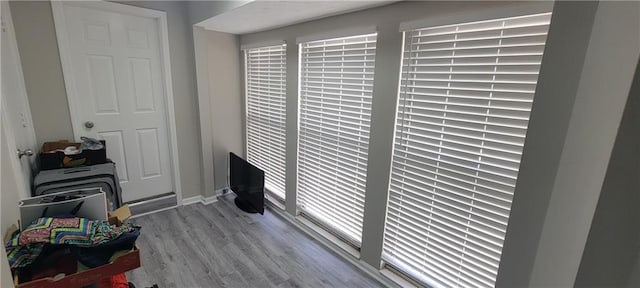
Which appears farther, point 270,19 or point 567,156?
point 270,19

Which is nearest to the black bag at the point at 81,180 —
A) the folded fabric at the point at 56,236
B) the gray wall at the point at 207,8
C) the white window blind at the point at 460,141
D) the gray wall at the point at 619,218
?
the folded fabric at the point at 56,236

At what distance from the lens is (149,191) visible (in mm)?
3068

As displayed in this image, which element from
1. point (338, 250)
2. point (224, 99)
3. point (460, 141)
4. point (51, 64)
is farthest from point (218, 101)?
point (460, 141)

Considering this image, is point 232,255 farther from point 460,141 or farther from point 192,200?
point 460,141

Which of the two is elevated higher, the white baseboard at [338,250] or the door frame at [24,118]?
the door frame at [24,118]

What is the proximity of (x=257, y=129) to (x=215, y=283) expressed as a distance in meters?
1.73

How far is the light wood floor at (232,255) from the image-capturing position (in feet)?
6.81

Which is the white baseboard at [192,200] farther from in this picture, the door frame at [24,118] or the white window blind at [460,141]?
the white window blind at [460,141]

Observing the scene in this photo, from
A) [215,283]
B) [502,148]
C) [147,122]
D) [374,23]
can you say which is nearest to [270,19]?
[374,23]

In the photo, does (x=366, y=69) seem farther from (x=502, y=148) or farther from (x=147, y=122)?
(x=147, y=122)

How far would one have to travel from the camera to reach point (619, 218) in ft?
0.97

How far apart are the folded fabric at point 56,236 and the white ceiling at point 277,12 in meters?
1.61

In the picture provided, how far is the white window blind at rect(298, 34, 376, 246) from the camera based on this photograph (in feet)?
6.64

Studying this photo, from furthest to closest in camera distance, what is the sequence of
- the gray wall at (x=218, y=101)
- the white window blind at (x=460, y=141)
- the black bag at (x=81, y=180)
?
the gray wall at (x=218, y=101) < the black bag at (x=81, y=180) < the white window blind at (x=460, y=141)
